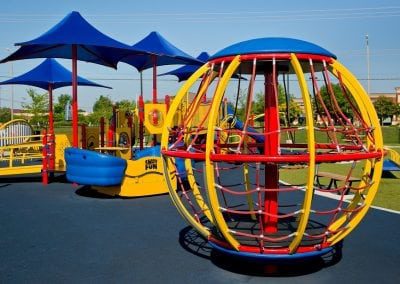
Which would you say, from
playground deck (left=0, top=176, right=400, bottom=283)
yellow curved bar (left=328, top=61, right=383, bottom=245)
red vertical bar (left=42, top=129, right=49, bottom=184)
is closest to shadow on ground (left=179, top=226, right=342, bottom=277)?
playground deck (left=0, top=176, right=400, bottom=283)

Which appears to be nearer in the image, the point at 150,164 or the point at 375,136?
the point at 375,136

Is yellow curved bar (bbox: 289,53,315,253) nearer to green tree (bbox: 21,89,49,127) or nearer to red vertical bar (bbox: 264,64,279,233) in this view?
red vertical bar (bbox: 264,64,279,233)

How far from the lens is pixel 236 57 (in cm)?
473

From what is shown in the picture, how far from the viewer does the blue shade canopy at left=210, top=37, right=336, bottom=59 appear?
15.1ft

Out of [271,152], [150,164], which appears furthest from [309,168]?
[150,164]

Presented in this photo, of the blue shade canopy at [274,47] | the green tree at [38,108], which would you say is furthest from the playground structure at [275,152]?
Result: the green tree at [38,108]

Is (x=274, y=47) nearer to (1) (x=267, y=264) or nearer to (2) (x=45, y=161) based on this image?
(1) (x=267, y=264)

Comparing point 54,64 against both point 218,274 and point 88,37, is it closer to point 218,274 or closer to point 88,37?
point 88,37

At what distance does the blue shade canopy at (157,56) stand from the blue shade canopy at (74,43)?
1.18m

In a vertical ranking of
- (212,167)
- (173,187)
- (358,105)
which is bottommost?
(173,187)

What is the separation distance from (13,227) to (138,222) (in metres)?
1.98

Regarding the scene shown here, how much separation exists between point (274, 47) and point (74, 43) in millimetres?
6803

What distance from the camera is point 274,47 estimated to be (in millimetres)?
4625

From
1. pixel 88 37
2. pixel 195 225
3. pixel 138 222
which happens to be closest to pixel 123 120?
pixel 88 37
